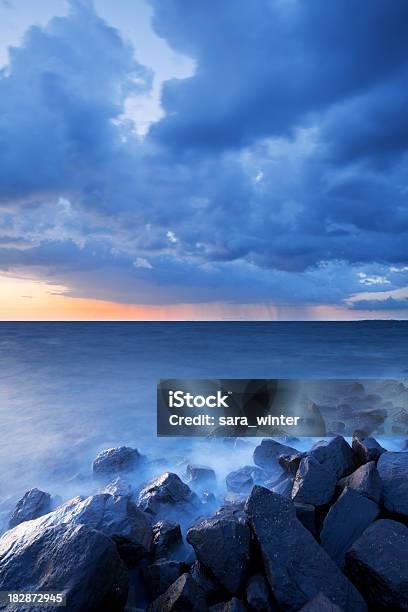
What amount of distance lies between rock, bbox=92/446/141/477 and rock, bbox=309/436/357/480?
10.5 feet

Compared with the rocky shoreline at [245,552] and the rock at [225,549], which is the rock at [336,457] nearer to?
the rocky shoreline at [245,552]

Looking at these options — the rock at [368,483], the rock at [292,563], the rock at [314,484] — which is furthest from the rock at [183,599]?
the rock at [368,483]

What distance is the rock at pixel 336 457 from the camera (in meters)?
4.25

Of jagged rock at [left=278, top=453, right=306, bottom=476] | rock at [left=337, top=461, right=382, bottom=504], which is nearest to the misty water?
jagged rock at [left=278, top=453, right=306, bottom=476]

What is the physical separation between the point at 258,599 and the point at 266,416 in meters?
4.52

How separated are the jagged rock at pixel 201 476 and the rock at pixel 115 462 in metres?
1.07

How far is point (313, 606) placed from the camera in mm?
2500

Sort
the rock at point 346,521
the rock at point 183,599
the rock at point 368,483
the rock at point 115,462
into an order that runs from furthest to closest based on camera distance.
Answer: the rock at point 115,462 < the rock at point 368,483 < the rock at point 346,521 < the rock at point 183,599

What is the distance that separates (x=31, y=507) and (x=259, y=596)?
3.29 m

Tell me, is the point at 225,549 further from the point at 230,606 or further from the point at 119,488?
the point at 119,488

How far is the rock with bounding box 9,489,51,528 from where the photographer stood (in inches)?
180

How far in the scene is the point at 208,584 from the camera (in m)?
3.08

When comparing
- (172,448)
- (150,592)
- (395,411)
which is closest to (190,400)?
(172,448)

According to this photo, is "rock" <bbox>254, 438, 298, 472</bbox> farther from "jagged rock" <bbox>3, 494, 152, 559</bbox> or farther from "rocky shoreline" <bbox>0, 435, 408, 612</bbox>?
"jagged rock" <bbox>3, 494, 152, 559</bbox>
